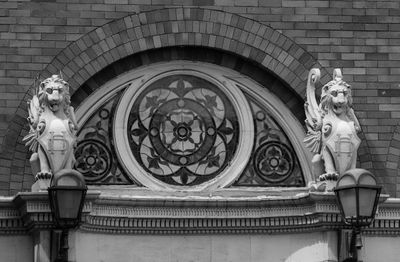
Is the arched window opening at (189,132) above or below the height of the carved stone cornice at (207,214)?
above

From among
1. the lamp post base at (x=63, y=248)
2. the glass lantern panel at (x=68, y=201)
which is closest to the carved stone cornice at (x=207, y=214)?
the lamp post base at (x=63, y=248)

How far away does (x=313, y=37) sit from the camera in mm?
19078

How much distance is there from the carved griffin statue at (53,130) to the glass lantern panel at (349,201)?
3549 mm

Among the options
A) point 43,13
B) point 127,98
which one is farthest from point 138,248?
point 43,13

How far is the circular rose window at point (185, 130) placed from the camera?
61.8 ft

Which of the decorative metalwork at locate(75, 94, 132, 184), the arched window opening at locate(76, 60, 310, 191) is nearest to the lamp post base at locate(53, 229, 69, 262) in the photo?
the decorative metalwork at locate(75, 94, 132, 184)

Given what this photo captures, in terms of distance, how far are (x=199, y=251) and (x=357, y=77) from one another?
3058 millimetres

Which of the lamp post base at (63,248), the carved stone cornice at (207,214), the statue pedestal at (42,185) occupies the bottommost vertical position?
the lamp post base at (63,248)

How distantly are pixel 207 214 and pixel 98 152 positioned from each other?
1.65m

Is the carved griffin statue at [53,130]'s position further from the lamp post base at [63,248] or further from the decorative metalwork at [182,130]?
the decorative metalwork at [182,130]

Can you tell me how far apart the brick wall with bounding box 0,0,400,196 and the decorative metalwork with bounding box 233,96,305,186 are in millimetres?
986

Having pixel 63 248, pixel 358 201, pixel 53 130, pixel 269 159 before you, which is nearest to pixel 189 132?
pixel 269 159

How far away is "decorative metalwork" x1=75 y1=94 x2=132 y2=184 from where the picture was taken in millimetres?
18609

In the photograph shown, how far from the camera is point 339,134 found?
17938mm
